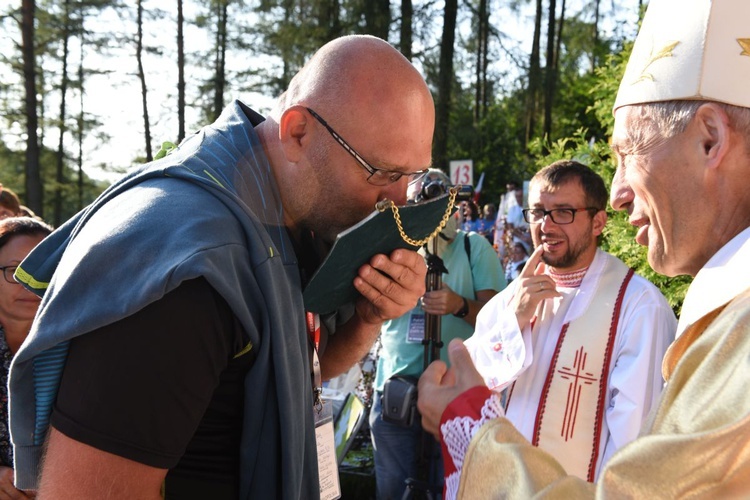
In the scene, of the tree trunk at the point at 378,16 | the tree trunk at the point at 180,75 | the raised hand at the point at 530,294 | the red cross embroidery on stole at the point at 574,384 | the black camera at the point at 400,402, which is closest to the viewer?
the red cross embroidery on stole at the point at 574,384

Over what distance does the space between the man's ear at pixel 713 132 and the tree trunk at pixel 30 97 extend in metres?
12.6

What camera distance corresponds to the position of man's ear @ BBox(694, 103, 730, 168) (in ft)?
4.77

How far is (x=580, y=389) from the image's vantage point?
2.94 m

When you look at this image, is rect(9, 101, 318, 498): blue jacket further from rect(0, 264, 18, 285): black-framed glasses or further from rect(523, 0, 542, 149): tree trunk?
rect(523, 0, 542, 149): tree trunk

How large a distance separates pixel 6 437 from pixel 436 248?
240 centimetres

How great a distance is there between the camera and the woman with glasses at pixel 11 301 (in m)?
2.70

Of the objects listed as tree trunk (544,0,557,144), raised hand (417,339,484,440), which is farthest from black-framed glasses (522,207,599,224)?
tree trunk (544,0,557,144)

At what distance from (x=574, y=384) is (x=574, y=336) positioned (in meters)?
0.22

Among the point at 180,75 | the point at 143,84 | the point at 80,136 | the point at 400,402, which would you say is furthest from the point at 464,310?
the point at 80,136

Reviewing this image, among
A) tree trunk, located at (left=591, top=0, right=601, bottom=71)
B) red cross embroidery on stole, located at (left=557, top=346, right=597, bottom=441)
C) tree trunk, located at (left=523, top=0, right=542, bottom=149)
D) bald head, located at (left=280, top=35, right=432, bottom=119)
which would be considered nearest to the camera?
bald head, located at (left=280, top=35, right=432, bottom=119)

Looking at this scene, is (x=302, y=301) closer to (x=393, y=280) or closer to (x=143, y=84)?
(x=393, y=280)

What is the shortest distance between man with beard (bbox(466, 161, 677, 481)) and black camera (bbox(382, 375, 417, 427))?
58 centimetres

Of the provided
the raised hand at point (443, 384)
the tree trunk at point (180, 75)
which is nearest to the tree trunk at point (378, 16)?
the tree trunk at point (180, 75)

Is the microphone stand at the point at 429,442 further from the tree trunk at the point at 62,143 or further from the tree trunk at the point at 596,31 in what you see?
the tree trunk at the point at 596,31
